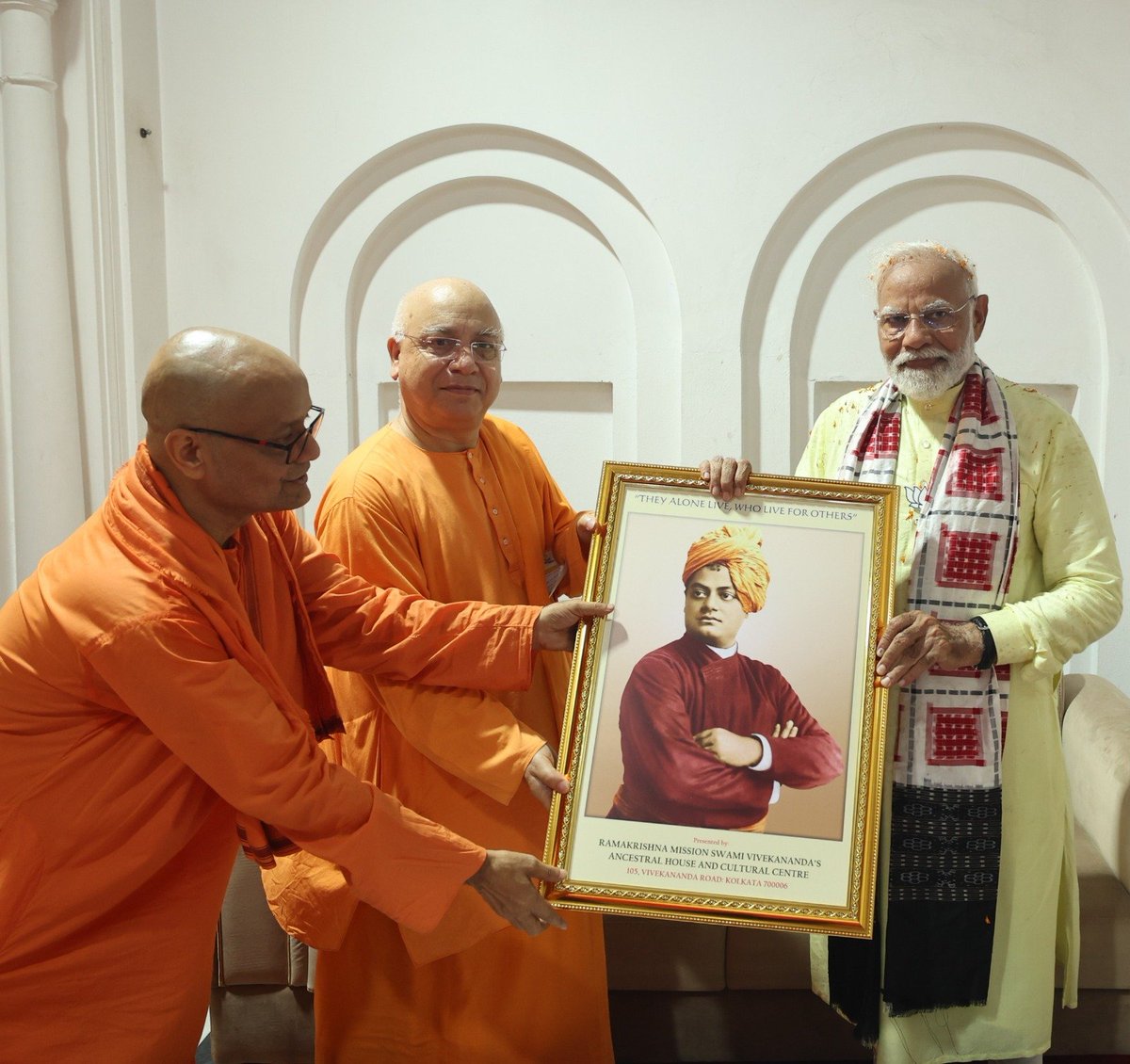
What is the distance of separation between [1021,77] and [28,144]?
3.42 meters

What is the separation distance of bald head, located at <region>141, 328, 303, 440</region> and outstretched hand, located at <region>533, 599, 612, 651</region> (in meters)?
0.76

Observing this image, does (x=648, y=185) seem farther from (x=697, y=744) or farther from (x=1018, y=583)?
(x=697, y=744)

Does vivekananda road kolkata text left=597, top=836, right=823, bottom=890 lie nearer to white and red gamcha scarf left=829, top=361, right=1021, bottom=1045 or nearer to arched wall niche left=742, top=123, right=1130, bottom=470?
white and red gamcha scarf left=829, top=361, right=1021, bottom=1045

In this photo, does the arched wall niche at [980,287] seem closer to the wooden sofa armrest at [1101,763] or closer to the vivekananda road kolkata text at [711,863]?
the wooden sofa armrest at [1101,763]

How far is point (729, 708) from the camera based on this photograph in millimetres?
2246

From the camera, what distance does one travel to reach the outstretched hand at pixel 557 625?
7.64ft

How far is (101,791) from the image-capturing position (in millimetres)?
1906

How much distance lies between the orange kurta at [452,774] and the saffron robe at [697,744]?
0.26m

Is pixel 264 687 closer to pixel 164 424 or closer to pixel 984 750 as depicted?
pixel 164 424

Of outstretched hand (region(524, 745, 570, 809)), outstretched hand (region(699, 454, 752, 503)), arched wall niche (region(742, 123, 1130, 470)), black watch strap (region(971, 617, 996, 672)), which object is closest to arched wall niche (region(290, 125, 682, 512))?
arched wall niche (region(742, 123, 1130, 470))

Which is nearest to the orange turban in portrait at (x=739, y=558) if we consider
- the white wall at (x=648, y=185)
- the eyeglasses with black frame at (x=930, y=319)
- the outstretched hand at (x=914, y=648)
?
the outstretched hand at (x=914, y=648)

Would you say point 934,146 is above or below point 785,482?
above

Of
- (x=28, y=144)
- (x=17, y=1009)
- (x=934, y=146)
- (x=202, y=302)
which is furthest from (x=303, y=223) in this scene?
(x=17, y=1009)

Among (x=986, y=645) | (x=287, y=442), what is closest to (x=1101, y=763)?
(x=986, y=645)
